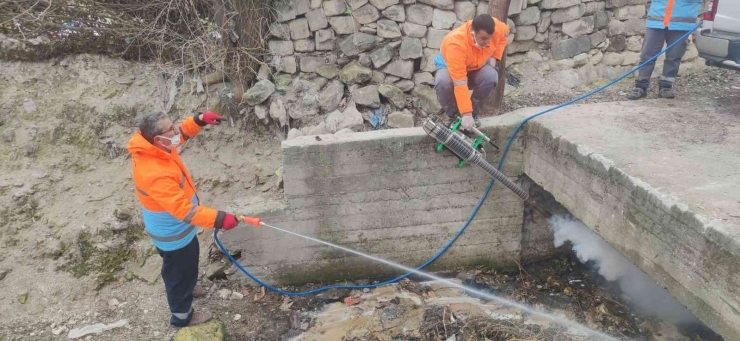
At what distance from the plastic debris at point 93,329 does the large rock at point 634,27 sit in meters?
6.76

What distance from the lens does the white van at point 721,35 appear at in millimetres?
4363

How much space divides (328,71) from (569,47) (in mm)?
3116

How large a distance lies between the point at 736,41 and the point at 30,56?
7599mm

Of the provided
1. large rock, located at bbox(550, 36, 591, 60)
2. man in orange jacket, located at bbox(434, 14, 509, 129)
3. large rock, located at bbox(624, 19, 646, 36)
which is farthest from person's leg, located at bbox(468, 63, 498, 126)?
large rock, located at bbox(624, 19, 646, 36)

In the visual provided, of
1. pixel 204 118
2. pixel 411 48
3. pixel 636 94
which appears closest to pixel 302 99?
pixel 411 48

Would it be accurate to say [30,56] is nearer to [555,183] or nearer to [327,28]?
[327,28]

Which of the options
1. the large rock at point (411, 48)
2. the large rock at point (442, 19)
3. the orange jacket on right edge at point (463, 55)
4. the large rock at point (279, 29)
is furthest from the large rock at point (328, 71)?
the orange jacket on right edge at point (463, 55)

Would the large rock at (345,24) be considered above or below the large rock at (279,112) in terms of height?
above

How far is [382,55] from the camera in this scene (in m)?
5.78

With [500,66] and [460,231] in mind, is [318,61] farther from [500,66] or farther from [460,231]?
[460,231]

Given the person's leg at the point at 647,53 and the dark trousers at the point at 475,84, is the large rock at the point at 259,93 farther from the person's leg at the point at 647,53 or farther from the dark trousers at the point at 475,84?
the person's leg at the point at 647,53

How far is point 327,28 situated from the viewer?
592cm

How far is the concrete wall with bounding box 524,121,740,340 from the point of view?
2.73 m

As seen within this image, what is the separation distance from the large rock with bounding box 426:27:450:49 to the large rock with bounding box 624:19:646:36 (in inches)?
103
